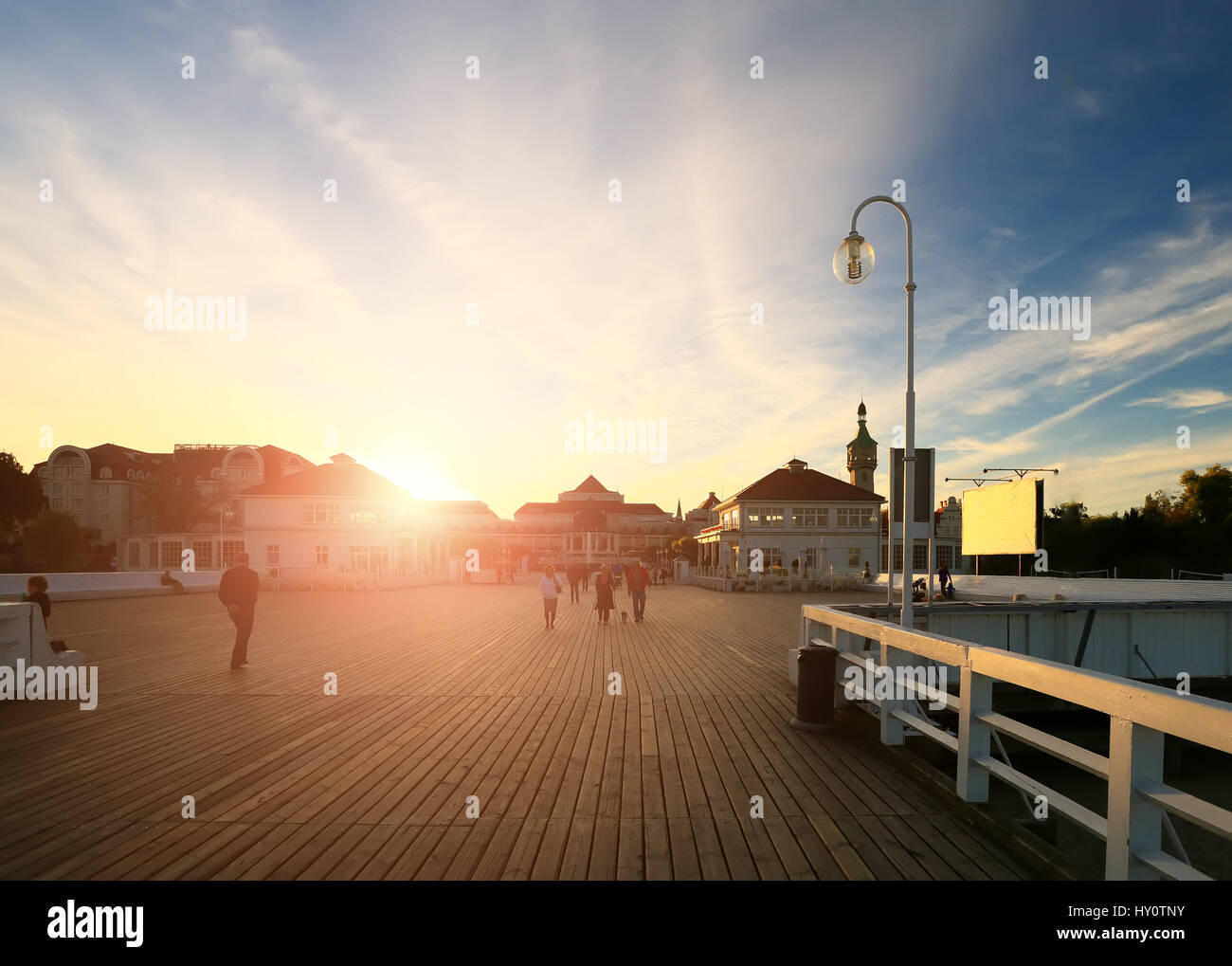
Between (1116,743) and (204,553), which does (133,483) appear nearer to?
(204,553)

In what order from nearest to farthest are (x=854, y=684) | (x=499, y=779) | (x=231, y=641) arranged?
(x=499, y=779) < (x=854, y=684) < (x=231, y=641)

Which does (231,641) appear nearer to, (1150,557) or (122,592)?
(122,592)

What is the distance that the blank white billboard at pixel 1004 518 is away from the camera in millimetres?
17781

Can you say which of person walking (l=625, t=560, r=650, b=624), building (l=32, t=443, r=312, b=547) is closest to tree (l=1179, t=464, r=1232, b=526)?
person walking (l=625, t=560, r=650, b=624)

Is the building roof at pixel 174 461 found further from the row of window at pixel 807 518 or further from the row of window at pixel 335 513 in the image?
the row of window at pixel 807 518

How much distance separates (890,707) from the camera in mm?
6441

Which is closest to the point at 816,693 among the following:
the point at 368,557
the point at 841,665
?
the point at 841,665

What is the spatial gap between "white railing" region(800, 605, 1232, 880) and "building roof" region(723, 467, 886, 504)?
51574 millimetres

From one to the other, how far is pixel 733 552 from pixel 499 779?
5166 cm

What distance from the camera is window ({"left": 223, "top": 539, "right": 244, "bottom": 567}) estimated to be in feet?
154

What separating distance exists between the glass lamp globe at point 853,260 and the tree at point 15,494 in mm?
60822

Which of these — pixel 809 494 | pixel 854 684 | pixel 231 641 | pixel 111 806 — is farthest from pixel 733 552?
pixel 111 806

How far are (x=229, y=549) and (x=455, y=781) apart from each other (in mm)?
50078
